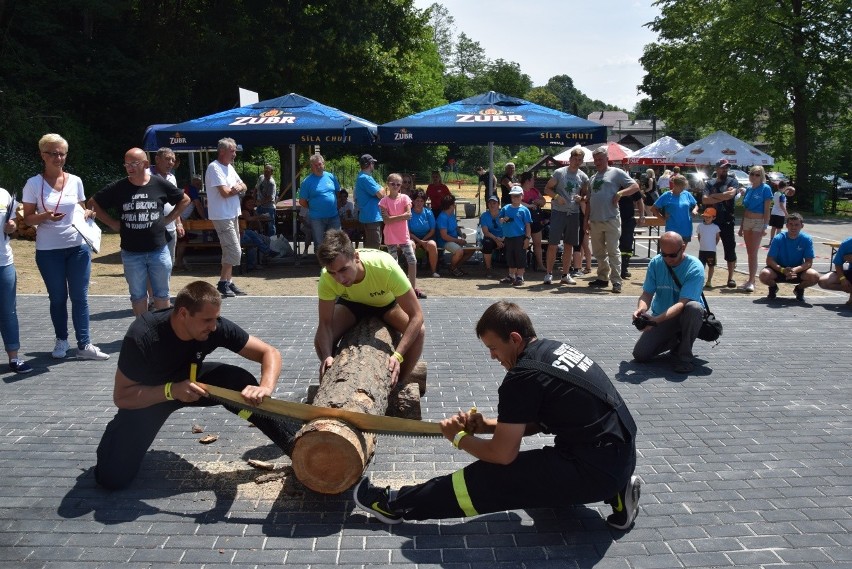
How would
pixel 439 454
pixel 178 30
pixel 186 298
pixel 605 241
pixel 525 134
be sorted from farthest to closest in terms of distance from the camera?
pixel 178 30
pixel 525 134
pixel 605 241
pixel 439 454
pixel 186 298

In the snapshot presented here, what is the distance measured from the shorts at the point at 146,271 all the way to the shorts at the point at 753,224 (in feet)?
27.8

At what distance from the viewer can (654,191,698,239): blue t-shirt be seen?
11.3 m

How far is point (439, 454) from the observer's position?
5109mm

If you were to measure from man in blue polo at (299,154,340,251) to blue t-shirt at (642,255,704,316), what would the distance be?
6170 mm

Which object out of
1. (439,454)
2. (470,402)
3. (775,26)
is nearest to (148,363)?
(439,454)

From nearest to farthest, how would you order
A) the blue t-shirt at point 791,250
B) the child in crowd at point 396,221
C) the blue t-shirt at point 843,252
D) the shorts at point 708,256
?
the blue t-shirt at point 843,252, the blue t-shirt at point 791,250, the child in crowd at point 396,221, the shorts at point 708,256

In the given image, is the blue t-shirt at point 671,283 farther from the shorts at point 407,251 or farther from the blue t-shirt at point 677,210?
the blue t-shirt at point 677,210

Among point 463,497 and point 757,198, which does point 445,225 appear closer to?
point 757,198

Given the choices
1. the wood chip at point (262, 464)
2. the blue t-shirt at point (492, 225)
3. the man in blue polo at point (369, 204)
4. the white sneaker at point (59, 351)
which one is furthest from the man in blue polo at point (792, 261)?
the white sneaker at point (59, 351)

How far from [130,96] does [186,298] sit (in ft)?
82.0

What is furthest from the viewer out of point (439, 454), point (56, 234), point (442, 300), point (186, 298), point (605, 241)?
point (605, 241)

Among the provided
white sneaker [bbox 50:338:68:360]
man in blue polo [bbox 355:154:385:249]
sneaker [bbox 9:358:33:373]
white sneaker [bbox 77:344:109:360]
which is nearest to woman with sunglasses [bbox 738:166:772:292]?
man in blue polo [bbox 355:154:385:249]

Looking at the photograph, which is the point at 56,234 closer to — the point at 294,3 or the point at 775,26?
the point at 294,3

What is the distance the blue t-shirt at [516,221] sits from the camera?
39.1ft
